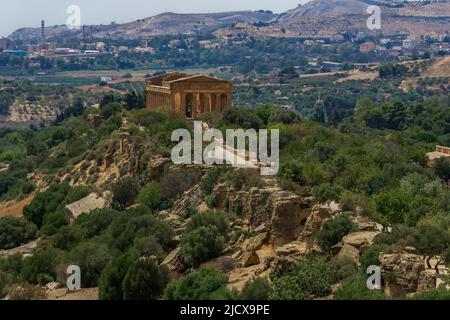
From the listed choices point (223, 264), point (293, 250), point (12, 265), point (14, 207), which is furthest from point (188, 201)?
point (14, 207)

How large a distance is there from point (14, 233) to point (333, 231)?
67.9 feet

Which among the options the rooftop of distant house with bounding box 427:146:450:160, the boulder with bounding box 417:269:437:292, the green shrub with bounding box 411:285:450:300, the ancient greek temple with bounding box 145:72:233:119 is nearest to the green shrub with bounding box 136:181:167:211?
the ancient greek temple with bounding box 145:72:233:119

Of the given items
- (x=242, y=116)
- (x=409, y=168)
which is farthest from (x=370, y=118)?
(x=409, y=168)

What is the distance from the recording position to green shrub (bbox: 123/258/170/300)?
2725 centimetres

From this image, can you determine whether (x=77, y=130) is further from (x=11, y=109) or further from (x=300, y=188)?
(x=11, y=109)

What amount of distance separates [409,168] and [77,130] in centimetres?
2764

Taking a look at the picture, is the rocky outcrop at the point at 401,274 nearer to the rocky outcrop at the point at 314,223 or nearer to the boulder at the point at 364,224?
the rocky outcrop at the point at 314,223

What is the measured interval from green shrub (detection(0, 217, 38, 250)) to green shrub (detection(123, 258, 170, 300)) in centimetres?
1889

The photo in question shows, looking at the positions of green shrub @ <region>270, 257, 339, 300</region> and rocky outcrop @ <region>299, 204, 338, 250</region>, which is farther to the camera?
rocky outcrop @ <region>299, 204, 338, 250</region>

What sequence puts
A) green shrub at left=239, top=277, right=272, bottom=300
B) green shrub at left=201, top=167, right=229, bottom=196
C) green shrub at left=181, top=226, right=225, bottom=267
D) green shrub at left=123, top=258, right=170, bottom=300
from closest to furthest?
green shrub at left=239, top=277, right=272, bottom=300 → green shrub at left=123, top=258, right=170, bottom=300 → green shrub at left=181, top=226, right=225, bottom=267 → green shrub at left=201, top=167, right=229, bottom=196

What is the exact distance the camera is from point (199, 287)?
2547 cm

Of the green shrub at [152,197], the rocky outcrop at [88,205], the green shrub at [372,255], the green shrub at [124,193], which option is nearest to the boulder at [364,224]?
the green shrub at [372,255]

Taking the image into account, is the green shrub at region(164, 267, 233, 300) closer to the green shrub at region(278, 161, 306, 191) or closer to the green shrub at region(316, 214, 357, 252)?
the green shrub at region(316, 214, 357, 252)

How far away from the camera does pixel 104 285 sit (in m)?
28.4
